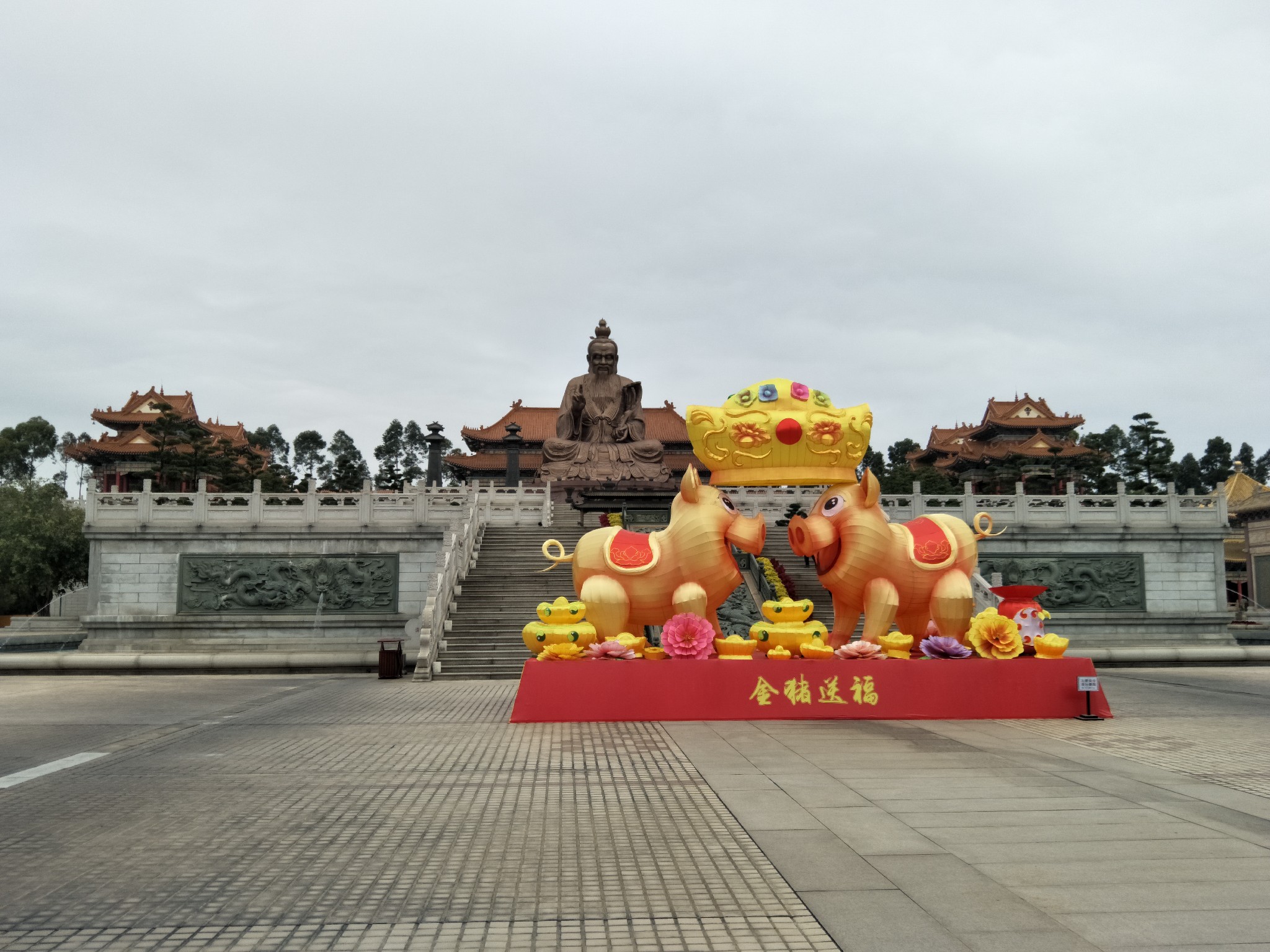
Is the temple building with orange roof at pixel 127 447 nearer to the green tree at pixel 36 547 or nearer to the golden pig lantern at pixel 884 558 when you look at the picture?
the green tree at pixel 36 547

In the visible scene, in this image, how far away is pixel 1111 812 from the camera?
18.6ft

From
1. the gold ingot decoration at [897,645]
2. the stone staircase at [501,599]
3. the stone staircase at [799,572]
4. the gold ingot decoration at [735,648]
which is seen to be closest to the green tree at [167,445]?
the stone staircase at [501,599]

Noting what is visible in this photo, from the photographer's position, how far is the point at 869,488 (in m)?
10.5

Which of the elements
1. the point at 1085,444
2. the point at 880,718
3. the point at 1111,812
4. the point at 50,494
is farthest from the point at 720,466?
the point at 1085,444

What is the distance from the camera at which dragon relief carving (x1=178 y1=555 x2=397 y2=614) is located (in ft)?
70.8

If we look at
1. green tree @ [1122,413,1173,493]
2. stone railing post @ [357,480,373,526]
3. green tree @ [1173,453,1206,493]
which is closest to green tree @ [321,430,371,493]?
stone railing post @ [357,480,373,526]

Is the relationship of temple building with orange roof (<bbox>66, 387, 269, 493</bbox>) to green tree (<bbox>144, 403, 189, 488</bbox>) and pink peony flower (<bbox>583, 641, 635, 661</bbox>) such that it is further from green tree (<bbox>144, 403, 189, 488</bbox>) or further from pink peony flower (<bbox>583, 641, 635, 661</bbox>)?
pink peony flower (<bbox>583, 641, 635, 661</bbox>)

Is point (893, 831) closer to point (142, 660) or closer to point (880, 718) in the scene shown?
point (880, 718)

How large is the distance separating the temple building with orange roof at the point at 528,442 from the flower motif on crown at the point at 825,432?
32404 millimetres

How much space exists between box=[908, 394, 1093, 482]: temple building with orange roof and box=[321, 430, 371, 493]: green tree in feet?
98.3

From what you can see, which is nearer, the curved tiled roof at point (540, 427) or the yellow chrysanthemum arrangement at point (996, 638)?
the yellow chrysanthemum arrangement at point (996, 638)

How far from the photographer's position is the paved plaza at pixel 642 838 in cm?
386

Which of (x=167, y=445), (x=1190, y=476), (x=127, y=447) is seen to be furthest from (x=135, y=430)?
(x=1190, y=476)

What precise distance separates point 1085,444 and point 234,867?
4680cm
